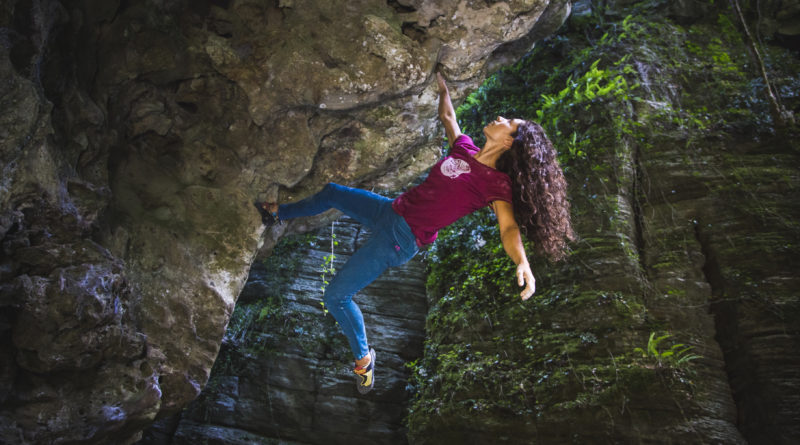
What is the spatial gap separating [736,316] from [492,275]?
2832 mm

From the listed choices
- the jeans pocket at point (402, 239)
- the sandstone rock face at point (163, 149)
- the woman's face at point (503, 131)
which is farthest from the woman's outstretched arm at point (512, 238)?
the sandstone rock face at point (163, 149)

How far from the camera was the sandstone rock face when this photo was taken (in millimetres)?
3219

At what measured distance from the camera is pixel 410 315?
24.6 feet

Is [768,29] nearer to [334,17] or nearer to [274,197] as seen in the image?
[334,17]

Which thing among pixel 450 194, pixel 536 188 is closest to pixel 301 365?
pixel 450 194


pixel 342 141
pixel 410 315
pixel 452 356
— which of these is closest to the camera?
pixel 342 141

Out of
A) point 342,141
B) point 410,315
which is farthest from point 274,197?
point 410,315

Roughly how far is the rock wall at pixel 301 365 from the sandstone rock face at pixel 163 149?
2484 millimetres

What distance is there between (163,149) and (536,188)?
3547 mm

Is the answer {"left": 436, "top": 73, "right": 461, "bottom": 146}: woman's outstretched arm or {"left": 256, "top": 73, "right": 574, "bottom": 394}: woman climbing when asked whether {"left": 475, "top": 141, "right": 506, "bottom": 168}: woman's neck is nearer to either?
{"left": 256, "top": 73, "right": 574, "bottom": 394}: woman climbing

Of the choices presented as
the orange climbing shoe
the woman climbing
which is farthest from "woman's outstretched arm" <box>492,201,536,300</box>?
the orange climbing shoe

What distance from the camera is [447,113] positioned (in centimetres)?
475

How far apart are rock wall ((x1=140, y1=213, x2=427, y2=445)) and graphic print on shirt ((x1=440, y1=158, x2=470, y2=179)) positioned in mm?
3634

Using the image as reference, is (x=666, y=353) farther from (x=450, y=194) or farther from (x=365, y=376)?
(x=365, y=376)
